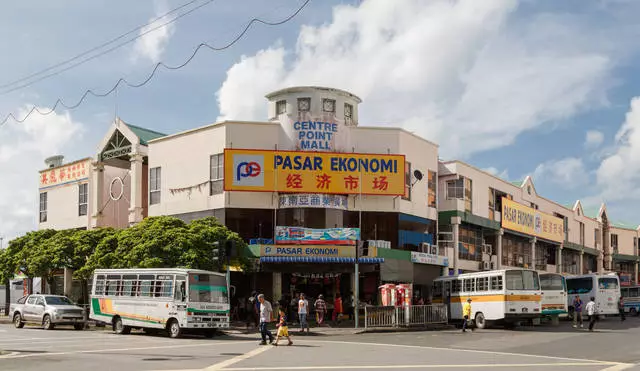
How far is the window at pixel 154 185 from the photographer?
44469 millimetres

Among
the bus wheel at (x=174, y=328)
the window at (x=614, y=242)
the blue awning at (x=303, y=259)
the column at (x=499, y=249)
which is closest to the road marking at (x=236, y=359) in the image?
the bus wheel at (x=174, y=328)

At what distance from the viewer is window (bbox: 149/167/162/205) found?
44469 millimetres

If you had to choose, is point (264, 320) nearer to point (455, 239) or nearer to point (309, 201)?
point (309, 201)

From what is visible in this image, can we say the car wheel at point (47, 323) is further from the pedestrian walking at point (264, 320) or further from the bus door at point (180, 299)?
the pedestrian walking at point (264, 320)

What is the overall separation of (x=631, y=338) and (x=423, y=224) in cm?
1949

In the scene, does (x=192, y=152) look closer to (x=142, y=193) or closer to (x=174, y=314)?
(x=142, y=193)

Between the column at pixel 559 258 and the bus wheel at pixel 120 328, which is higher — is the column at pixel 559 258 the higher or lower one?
the higher one

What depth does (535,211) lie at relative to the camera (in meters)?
60.8

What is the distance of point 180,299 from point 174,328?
116 cm

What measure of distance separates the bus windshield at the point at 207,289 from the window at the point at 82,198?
25389 mm

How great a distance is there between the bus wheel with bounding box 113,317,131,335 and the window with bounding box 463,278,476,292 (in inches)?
657

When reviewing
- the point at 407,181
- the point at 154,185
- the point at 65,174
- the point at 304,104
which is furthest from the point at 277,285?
the point at 65,174

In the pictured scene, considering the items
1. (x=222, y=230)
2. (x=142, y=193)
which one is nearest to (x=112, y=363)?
(x=222, y=230)

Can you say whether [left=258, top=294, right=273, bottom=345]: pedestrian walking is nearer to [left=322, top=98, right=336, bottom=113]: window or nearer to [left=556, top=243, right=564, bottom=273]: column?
[left=322, top=98, right=336, bottom=113]: window
